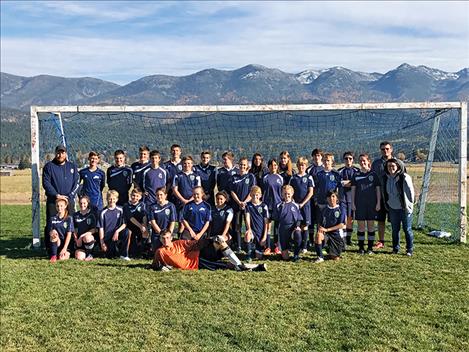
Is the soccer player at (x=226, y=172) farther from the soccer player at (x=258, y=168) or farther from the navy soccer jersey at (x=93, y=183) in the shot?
the navy soccer jersey at (x=93, y=183)

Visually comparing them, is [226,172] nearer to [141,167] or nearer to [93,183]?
[141,167]

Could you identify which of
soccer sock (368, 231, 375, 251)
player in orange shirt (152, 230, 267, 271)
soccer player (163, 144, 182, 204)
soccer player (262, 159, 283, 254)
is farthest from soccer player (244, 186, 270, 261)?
soccer sock (368, 231, 375, 251)

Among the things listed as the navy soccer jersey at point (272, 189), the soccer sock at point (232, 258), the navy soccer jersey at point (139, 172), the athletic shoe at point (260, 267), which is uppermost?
the navy soccer jersey at point (139, 172)

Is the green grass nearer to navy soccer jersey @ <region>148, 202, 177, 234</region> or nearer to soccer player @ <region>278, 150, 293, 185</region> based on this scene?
navy soccer jersey @ <region>148, 202, 177, 234</region>

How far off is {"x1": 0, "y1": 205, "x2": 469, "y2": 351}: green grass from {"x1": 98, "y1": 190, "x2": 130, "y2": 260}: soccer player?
28 centimetres

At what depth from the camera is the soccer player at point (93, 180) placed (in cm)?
885

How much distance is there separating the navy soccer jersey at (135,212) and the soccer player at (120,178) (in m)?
0.46

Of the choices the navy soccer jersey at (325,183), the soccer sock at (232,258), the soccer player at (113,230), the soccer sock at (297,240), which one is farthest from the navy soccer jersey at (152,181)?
the navy soccer jersey at (325,183)

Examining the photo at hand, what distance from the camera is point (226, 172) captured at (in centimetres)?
862

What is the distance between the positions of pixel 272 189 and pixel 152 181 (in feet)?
6.37

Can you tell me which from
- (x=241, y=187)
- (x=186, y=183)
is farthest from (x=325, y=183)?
(x=186, y=183)

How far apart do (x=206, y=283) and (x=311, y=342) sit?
90.0 inches

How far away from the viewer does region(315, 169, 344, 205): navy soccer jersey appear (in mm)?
8484

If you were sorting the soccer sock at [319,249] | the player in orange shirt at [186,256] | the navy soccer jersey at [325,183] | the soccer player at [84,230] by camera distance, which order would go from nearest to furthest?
the player in orange shirt at [186,256], the soccer sock at [319,249], the soccer player at [84,230], the navy soccer jersey at [325,183]
